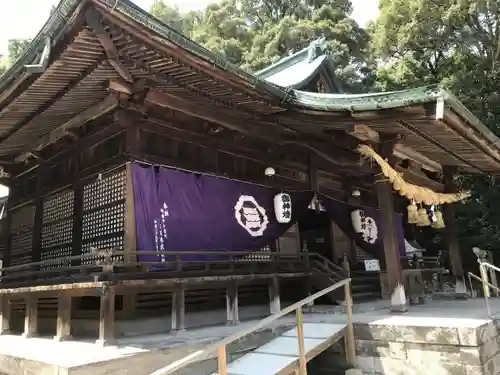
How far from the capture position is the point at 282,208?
9.59 m

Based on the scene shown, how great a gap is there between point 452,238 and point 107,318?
31.6 feet

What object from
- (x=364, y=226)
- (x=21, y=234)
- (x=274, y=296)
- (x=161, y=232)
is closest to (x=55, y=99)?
(x=161, y=232)

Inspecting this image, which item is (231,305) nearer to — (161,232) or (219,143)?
(161,232)

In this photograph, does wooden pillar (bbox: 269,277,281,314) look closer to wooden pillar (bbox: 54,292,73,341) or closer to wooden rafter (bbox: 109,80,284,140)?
wooden rafter (bbox: 109,80,284,140)

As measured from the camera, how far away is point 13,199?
1198cm

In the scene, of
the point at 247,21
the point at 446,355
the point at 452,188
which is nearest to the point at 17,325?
Answer: the point at 446,355

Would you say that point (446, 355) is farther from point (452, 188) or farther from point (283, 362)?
point (452, 188)

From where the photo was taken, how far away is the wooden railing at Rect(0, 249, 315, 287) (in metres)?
6.29

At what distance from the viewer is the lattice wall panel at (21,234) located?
10906 mm

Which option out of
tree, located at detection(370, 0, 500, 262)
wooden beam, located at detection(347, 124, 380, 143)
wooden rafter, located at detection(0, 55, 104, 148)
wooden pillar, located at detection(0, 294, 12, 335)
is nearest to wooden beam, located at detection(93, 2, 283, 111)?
wooden rafter, located at detection(0, 55, 104, 148)

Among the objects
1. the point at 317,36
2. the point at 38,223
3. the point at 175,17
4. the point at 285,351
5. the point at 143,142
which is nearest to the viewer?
the point at 285,351

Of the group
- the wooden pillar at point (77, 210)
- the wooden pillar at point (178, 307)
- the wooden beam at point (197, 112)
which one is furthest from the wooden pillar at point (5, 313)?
the wooden beam at point (197, 112)

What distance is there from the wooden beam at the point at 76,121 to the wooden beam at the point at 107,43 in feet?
3.68

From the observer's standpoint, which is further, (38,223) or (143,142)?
(38,223)
